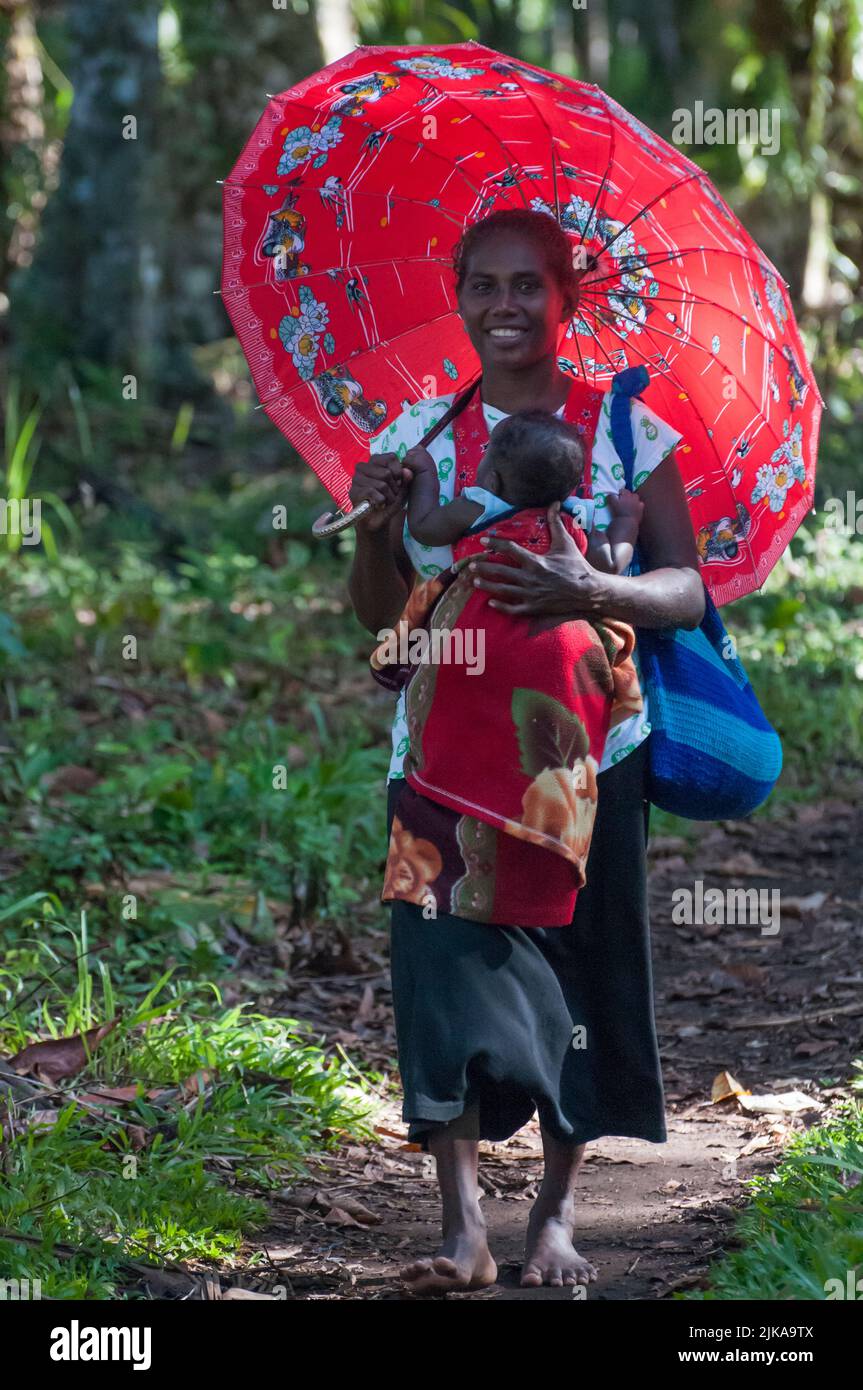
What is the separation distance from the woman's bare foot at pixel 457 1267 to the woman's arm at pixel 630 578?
1.09 m

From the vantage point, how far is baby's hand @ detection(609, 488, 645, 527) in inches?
121

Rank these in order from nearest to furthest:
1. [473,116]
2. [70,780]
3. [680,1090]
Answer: [473,116] → [680,1090] → [70,780]

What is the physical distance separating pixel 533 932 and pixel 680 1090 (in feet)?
4.91

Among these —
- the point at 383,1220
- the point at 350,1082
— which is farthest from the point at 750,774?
the point at 350,1082

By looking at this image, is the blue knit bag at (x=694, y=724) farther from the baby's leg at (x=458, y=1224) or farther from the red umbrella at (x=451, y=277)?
the baby's leg at (x=458, y=1224)

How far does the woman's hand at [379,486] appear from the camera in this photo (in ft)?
9.91

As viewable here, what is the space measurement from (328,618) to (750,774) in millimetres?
5008

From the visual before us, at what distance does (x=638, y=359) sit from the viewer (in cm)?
338

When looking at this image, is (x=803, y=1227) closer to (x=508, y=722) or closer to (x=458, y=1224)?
(x=458, y=1224)

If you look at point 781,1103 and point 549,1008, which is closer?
point 549,1008

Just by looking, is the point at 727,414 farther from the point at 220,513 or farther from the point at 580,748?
the point at 220,513

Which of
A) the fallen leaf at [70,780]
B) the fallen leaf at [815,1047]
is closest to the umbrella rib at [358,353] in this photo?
the fallen leaf at [815,1047]

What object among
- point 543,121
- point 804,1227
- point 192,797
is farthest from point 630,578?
point 192,797

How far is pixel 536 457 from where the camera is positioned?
2.89m
